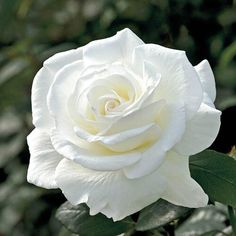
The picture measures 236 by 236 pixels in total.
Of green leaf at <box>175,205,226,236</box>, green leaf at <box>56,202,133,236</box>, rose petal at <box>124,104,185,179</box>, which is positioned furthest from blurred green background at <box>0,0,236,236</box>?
rose petal at <box>124,104,185,179</box>

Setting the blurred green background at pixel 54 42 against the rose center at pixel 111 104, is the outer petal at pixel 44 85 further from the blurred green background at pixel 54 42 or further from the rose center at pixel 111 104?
the blurred green background at pixel 54 42

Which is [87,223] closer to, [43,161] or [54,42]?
[43,161]

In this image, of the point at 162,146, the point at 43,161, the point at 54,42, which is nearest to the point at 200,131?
the point at 162,146

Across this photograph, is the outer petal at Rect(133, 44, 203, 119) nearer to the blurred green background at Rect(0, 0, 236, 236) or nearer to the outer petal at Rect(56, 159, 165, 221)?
the outer petal at Rect(56, 159, 165, 221)

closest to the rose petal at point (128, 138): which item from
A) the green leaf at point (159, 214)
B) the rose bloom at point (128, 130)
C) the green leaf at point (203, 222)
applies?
the rose bloom at point (128, 130)

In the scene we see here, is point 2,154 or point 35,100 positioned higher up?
point 35,100

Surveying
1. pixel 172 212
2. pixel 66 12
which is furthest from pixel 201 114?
pixel 66 12

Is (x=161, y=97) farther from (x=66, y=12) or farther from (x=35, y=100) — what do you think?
(x=66, y=12)
